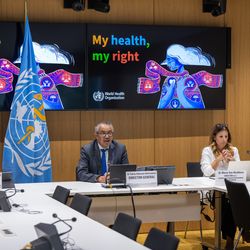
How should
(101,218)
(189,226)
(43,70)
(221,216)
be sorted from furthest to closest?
1. (189,226)
2. (43,70)
3. (221,216)
4. (101,218)

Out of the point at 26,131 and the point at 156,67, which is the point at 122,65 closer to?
the point at 156,67

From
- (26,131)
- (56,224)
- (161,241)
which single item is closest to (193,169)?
(26,131)

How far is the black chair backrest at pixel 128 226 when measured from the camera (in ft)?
13.6

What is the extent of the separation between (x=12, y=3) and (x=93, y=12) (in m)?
1.09

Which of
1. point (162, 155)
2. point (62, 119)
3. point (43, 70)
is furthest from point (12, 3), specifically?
point (162, 155)

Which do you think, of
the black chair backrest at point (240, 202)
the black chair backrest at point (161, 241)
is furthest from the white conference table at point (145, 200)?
the black chair backrest at point (161, 241)

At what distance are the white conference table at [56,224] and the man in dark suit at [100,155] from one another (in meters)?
1.45

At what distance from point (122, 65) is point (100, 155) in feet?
5.02

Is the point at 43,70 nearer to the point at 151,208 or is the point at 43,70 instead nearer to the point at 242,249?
the point at 151,208

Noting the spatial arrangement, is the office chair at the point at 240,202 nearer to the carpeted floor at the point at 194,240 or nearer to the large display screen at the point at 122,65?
the carpeted floor at the point at 194,240

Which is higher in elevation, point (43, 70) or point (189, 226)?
point (43, 70)

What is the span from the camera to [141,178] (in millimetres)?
6758

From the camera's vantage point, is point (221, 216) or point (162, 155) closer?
point (221, 216)

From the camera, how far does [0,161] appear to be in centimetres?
822
